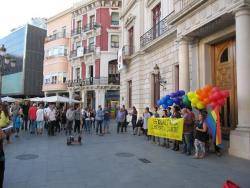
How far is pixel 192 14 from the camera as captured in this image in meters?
12.1

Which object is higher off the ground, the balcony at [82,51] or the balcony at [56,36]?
the balcony at [56,36]

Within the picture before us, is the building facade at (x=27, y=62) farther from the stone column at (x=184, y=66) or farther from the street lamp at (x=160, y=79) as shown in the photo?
the stone column at (x=184, y=66)

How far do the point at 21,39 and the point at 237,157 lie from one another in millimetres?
51794

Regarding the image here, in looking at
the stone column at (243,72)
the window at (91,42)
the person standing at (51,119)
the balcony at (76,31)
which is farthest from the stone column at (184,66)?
the balcony at (76,31)

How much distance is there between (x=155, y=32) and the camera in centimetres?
1958

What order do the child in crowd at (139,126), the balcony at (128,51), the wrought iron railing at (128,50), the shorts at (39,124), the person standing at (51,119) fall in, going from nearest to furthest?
the person standing at (51,119) < the shorts at (39,124) < the child in crowd at (139,126) < the balcony at (128,51) < the wrought iron railing at (128,50)

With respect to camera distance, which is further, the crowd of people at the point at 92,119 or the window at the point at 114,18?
the window at the point at 114,18

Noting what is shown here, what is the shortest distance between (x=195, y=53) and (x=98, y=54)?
2719cm

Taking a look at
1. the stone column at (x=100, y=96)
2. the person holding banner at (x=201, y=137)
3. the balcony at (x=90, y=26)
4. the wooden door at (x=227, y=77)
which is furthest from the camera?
the balcony at (x=90, y=26)

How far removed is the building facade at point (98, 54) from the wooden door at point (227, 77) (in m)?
A: 26.8

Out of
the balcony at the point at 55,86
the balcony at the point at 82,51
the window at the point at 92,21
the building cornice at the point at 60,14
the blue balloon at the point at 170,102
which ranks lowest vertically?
the blue balloon at the point at 170,102

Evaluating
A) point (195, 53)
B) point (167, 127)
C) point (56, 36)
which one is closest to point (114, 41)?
point (56, 36)

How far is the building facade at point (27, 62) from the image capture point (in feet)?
174

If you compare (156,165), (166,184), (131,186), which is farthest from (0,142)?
(156,165)
